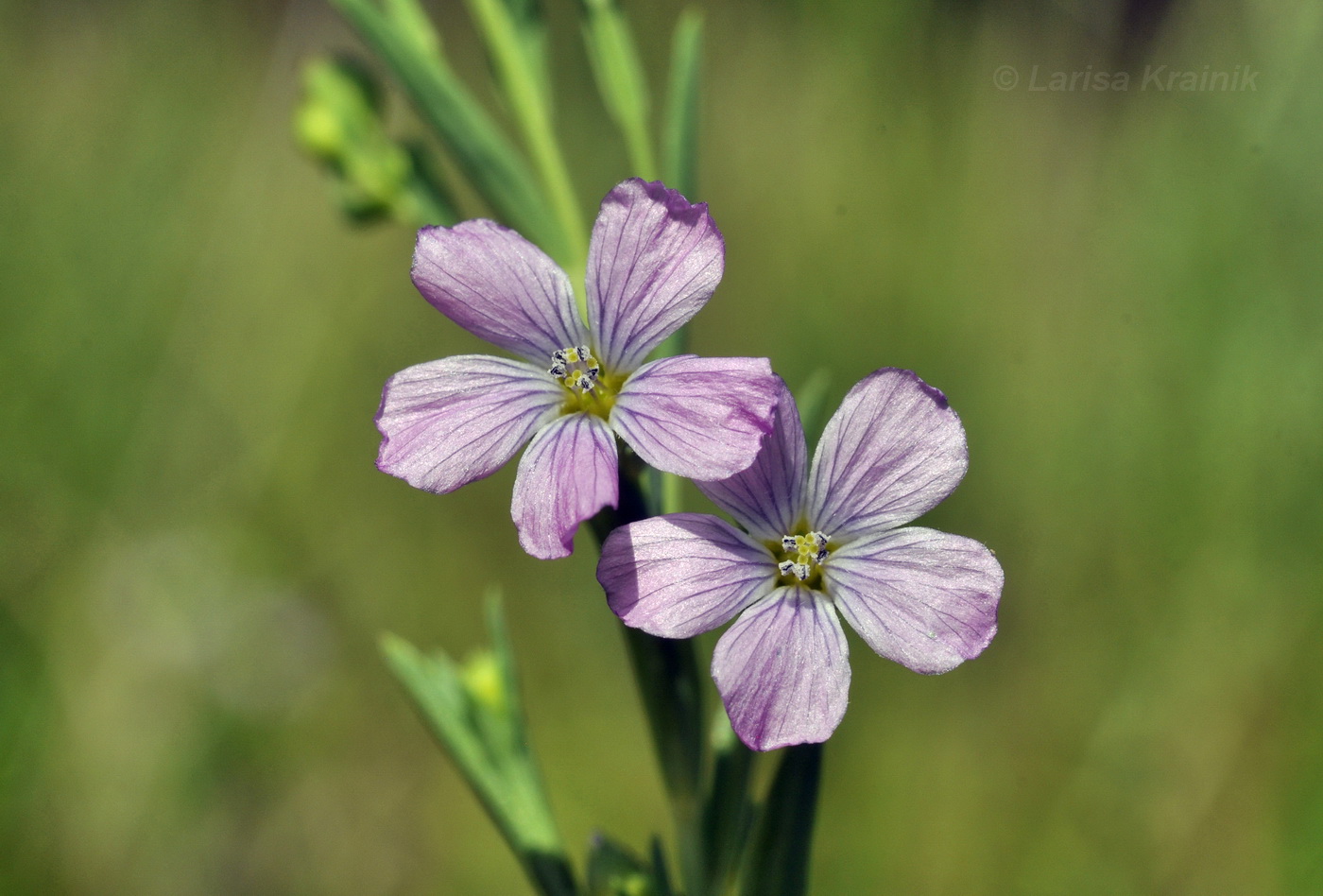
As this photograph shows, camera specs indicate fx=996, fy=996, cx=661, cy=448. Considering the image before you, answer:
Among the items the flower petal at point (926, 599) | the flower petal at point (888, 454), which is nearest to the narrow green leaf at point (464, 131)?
the flower petal at point (888, 454)

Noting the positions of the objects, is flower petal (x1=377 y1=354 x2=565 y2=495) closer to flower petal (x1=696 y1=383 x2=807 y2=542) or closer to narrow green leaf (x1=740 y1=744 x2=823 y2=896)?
flower petal (x1=696 y1=383 x2=807 y2=542)

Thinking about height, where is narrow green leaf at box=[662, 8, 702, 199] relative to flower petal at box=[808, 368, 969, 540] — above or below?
above

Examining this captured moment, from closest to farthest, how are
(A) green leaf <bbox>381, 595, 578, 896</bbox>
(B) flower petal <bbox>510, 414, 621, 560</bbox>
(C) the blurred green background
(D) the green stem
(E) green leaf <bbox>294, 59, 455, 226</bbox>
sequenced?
(B) flower petal <bbox>510, 414, 621, 560</bbox> < (D) the green stem < (A) green leaf <bbox>381, 595, 578, 896</bbox> < (E) green leaf <bbox>294, 59, 455, 226</bbox> < (C) the blurred green background

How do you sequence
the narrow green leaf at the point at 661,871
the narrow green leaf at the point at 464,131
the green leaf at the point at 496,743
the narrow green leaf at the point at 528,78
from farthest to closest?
the narrow green leaf at the point at 528,78 < the narrow green leaf at the point at 464,131 < the green leaf at the point at 496,743 < the narrow green leaf at the point at 661,871

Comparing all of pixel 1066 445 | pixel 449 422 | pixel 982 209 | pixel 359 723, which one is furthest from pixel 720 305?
pixel 449 422

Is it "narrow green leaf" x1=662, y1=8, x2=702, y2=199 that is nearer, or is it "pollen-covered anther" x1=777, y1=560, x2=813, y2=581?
"pollen-covered anther" x1=777, y1=560, x2=813, y2=581

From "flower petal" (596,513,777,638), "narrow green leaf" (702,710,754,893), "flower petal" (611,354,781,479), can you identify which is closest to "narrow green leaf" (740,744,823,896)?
"narrow green leaf" (702,710,754,893)

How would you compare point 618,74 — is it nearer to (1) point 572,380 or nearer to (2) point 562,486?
(1) point 572,380

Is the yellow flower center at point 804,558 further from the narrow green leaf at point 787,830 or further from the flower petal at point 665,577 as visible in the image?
the narrow green leaf at point 787,830
